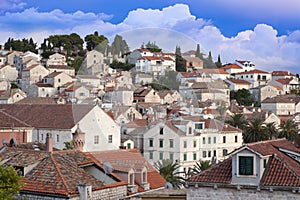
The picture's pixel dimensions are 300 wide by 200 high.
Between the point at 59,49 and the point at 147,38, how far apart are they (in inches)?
5903

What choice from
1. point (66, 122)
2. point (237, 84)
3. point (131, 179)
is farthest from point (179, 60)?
point (237, 84)

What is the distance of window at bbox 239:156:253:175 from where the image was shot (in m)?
19.0

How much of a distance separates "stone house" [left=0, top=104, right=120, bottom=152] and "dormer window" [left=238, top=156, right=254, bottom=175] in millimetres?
25980

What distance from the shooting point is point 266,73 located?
6038 inches

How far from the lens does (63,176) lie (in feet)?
66.7

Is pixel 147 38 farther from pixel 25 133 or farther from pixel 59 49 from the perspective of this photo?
pixel 59 49

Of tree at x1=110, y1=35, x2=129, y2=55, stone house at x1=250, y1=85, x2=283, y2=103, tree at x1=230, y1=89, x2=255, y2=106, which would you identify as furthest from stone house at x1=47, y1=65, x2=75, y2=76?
tree at x1=110, y1=35, x2=129, y2=55

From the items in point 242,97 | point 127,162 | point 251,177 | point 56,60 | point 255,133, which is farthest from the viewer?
point 56,60

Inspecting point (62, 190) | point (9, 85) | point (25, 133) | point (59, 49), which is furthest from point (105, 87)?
point (59, 49)

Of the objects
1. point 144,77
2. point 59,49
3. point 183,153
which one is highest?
point 59,49

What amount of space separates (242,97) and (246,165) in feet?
367

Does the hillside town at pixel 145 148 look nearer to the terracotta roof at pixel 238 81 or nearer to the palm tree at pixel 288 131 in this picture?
the palm tree at pixel 288 131

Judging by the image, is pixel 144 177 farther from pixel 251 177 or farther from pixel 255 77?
pixel 255 77

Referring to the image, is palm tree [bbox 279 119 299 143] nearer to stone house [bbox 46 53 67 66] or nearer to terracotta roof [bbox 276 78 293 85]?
terracotta roof [bbox 276 78 293 85]
